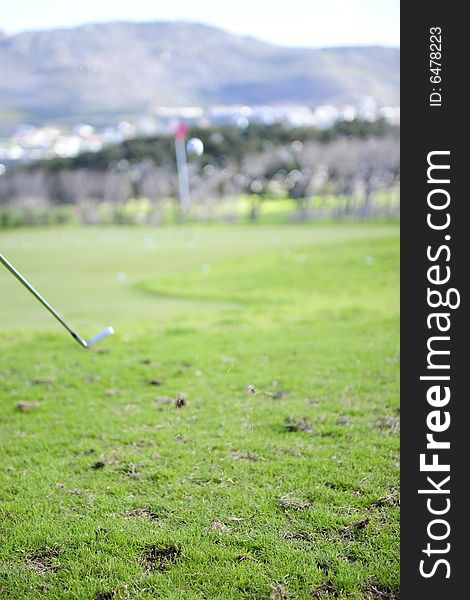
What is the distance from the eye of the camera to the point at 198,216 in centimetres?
3694

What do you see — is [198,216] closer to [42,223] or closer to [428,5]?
[42,223]

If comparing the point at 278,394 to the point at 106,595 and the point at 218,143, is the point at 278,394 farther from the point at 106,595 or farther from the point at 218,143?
the point at 218,143

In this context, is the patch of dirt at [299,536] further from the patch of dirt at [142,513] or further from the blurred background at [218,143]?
the blurred background at [218,143]

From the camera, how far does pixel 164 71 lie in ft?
111

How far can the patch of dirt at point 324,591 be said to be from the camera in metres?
3.04

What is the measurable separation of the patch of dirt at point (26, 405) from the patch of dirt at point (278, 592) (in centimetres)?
300

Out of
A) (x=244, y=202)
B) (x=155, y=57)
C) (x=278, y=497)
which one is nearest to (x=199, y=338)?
(x=278, y=497)

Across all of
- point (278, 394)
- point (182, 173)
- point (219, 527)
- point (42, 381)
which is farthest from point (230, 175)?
point (219, 527)

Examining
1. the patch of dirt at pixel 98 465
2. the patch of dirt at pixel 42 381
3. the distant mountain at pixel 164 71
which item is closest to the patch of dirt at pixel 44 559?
the patch of dirt at pixel 98 465

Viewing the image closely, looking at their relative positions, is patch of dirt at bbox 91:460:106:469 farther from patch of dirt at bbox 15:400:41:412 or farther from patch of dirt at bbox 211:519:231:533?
patch of dirt at bbox 15:400:41:412

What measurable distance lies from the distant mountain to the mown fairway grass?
27.6ft

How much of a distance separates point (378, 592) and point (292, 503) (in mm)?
834

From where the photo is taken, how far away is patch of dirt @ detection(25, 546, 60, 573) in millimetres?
3289

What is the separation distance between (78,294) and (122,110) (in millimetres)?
32317
